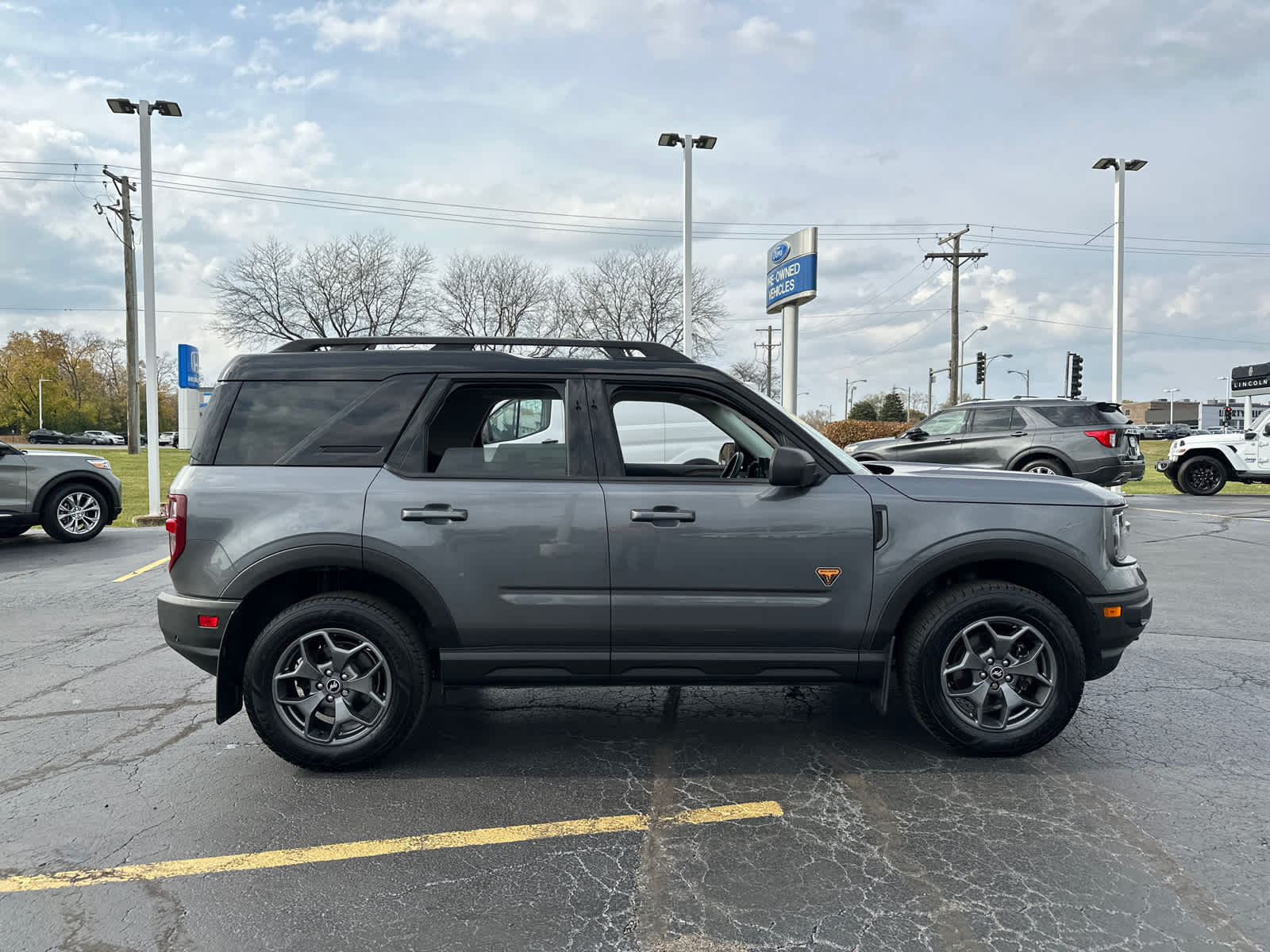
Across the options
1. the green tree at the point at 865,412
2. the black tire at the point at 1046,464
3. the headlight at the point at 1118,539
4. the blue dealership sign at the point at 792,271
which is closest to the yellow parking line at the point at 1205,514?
the black tire at the point at 1046,464

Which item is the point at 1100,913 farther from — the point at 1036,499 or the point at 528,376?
the point at 528,376

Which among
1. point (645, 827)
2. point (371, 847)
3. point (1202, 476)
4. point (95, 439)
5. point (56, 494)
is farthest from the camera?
point (95, 439)

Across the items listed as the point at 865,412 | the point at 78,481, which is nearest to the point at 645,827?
the point at 78,481

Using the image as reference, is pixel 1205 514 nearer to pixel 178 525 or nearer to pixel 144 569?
pixel 178 525

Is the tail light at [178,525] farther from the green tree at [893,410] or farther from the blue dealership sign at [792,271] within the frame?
the green tree at [893,410]

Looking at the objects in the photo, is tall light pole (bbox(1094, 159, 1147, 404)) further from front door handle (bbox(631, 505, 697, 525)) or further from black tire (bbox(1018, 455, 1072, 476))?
front door handle (bbox(631, 505, 697, 525))

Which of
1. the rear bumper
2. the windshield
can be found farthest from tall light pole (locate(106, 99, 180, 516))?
the rear bumper

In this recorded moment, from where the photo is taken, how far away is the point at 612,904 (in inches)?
107

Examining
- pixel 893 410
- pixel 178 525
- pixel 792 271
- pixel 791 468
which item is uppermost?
pixel 792 271

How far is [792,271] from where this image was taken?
1716cm

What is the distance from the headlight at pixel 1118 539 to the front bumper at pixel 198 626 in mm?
3930

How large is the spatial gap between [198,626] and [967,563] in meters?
3.41

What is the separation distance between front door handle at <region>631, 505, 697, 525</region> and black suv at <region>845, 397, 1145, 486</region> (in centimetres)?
1028

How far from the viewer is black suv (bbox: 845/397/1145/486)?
1402 centimetres
